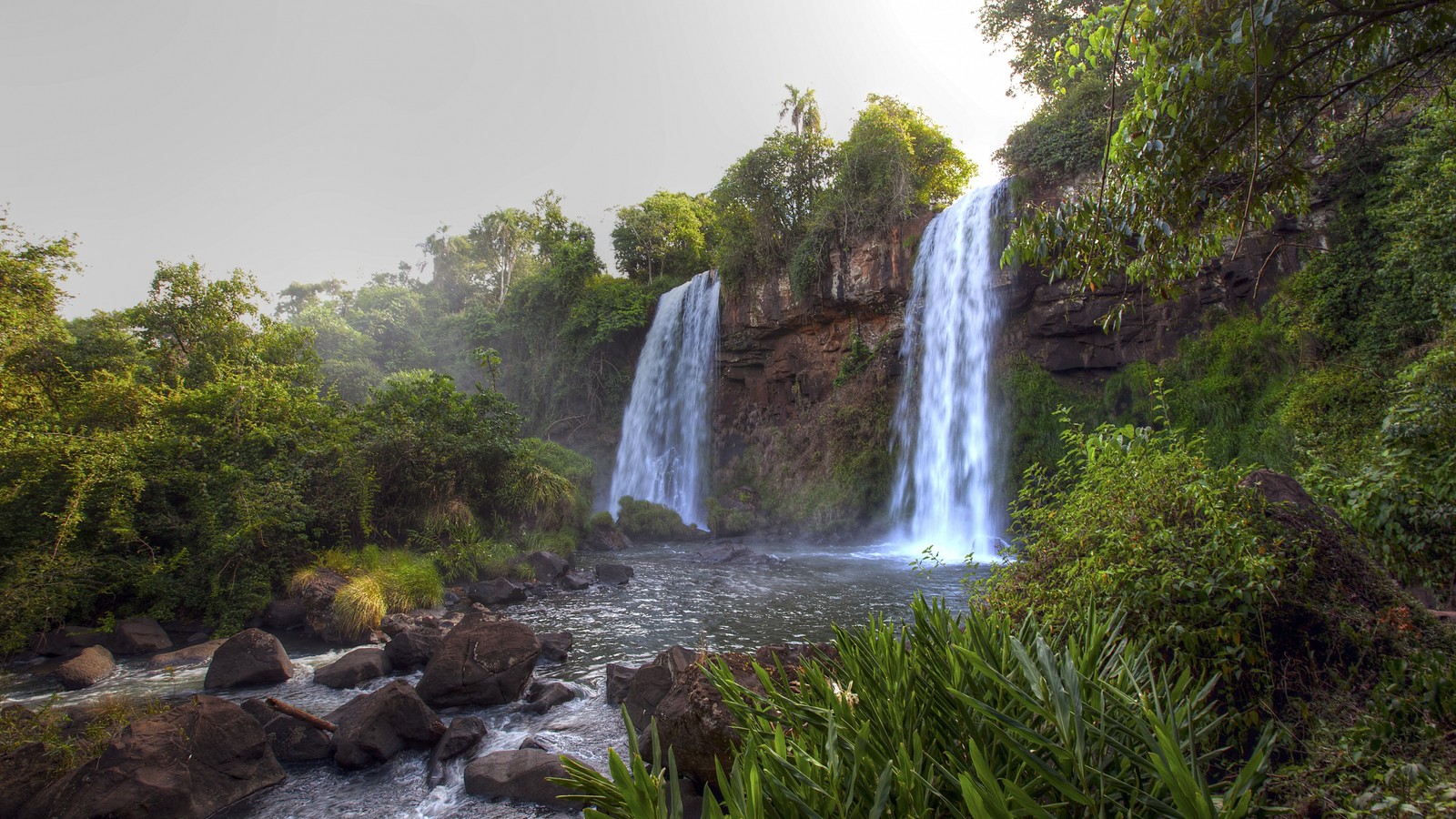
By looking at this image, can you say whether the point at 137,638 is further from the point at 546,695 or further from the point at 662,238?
the point at 662,238

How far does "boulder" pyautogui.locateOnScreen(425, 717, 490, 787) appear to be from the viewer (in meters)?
5.38

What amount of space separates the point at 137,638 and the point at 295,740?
4910mm

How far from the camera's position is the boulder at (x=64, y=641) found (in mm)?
8375

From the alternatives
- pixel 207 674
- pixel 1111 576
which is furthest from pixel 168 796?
pixel 1111 576

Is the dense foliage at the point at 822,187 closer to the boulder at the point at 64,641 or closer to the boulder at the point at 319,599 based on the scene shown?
the boulder at the point at 319,599

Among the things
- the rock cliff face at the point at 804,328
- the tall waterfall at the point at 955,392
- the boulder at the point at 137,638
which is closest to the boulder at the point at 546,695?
the boulder at the point at 137,638

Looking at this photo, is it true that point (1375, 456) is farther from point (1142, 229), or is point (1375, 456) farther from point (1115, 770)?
point (1115, 770)

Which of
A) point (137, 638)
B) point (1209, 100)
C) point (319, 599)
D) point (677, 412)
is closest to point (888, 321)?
point (677, 412)

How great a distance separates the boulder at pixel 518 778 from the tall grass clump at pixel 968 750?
3784 millimetres

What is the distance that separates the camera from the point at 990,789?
3.56ft

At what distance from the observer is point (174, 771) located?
15.4 feet

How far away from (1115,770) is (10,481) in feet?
42.9

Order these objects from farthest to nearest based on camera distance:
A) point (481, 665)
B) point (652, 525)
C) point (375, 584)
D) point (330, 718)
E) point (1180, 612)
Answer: point (652, 525)
point (375, 584)
point (481, 665)
point (330, 718)
point (1180, 612)

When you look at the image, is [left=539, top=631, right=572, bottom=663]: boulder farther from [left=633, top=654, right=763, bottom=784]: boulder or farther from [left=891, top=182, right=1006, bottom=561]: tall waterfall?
[left=891, top=182, right=1006, bottom=561]: tall waterfall
